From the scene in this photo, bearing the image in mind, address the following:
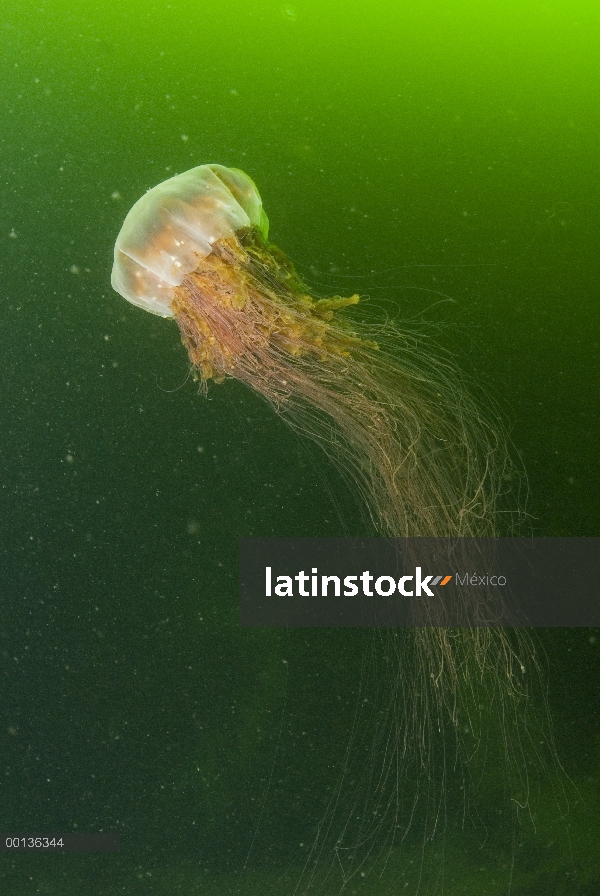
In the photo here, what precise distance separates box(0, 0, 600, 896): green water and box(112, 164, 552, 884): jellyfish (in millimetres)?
82

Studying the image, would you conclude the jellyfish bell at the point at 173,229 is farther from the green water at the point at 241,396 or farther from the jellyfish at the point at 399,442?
the green water at the point at 241,396

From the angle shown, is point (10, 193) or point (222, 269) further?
point (10, 193)

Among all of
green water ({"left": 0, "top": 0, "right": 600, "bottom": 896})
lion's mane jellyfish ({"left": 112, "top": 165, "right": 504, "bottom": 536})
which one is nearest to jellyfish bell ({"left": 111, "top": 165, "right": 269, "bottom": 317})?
lion's mane jellyfish ({"left": 112, "top": 165, "right": 504, "bottom": 536})

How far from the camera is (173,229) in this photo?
1701 millimetres

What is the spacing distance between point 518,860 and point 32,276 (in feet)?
7.35

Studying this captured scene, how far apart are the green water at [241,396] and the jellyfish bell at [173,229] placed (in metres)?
0.14

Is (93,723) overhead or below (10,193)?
below

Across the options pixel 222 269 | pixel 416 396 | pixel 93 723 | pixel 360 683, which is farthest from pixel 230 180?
pixel 93 723

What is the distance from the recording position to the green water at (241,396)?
1.84 m

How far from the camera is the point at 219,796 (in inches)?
73.7

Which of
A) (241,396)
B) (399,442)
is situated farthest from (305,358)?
(399,442)

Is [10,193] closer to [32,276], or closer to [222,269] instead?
[32,276]

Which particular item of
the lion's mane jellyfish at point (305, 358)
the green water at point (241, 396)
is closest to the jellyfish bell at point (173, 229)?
the lion's mane jellyfish at point (305, 358)

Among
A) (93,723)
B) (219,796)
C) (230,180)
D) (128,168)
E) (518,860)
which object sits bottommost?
(518,860)
